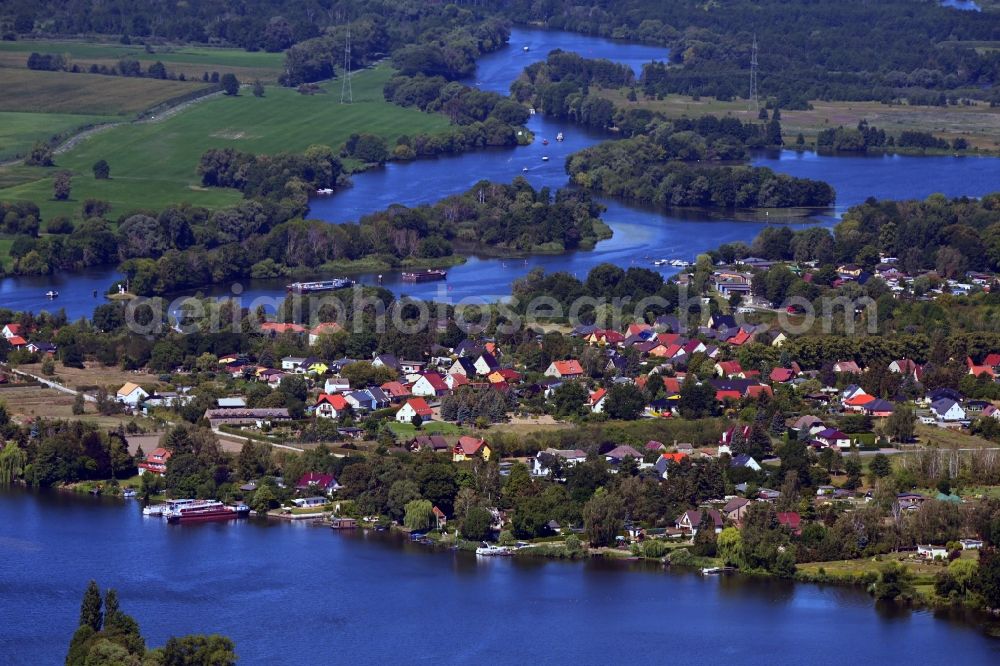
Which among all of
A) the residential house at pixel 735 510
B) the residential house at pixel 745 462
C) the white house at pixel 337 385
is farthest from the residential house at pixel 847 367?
the white house at pixel 337 385

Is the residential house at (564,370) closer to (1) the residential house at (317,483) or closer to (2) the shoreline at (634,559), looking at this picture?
(1) the residential house at (317,483)

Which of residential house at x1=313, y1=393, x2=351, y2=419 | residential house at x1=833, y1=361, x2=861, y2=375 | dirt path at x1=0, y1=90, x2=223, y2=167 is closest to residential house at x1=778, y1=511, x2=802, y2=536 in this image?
residential house at x1=833, y1=361, x2=861, y2=375

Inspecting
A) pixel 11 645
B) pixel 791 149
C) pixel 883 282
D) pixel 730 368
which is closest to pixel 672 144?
pixel 791 149

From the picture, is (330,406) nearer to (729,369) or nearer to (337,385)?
(337,385)

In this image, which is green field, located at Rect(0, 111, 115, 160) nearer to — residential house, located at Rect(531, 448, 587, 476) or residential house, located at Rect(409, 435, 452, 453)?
residential house, located at Rect(409, 435, 452, 453)

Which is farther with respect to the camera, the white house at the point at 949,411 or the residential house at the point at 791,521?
the white house at the point at 949,411

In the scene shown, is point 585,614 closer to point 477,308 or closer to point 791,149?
point 477,308
